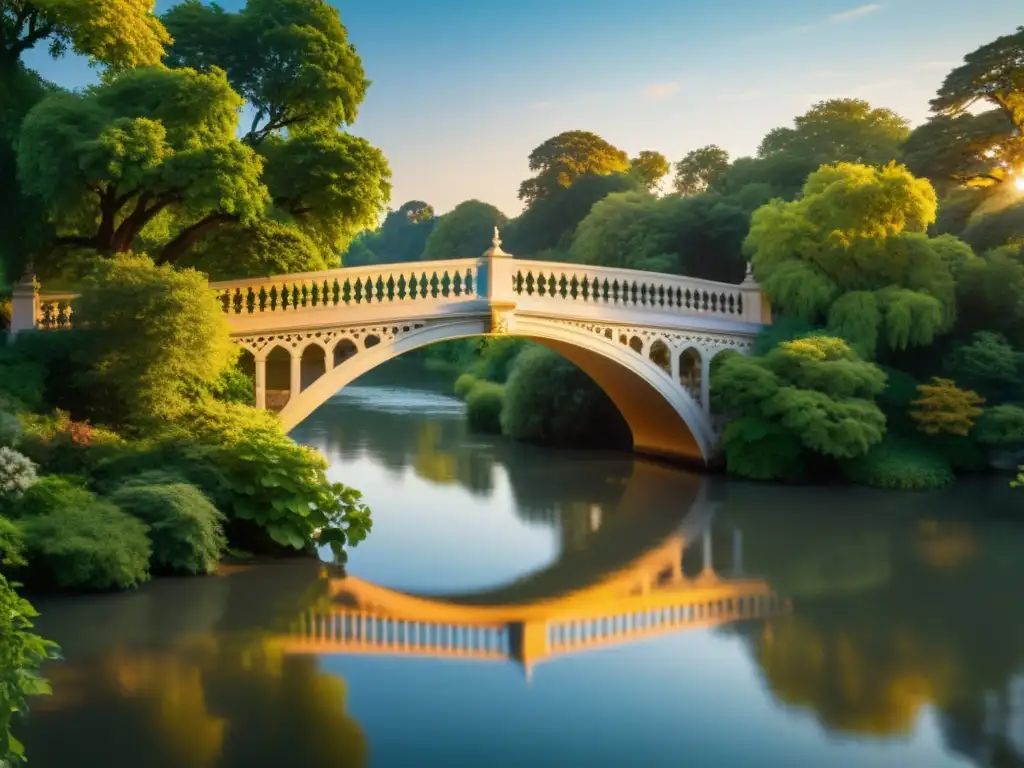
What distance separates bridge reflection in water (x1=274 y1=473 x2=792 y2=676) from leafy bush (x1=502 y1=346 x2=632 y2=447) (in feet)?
29.2

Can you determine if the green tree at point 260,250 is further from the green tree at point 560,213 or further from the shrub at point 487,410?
the green tree at point 560,213

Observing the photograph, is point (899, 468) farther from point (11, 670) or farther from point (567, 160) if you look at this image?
point (567, 160)

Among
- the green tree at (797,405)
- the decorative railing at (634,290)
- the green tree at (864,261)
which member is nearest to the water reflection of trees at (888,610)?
the green tree at (797,405)

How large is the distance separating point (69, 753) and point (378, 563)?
5113 millimetres

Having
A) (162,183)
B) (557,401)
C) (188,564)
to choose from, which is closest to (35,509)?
(188,564)

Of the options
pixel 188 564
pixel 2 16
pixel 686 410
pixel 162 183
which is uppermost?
pixel 2 16

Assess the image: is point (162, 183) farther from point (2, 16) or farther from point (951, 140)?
point (951, 140)

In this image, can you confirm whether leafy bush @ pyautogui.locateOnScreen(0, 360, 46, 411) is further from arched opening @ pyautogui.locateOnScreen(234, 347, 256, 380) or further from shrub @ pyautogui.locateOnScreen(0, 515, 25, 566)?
arched opening @ pyautogui.locateOnScreen(234, 347, 256, 380)

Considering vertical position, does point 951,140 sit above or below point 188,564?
above

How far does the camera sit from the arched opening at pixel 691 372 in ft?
54.6

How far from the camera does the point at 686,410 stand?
16219mm

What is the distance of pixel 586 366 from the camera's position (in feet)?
56.0

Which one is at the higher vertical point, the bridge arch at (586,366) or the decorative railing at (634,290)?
the decorative railing at (634,290)

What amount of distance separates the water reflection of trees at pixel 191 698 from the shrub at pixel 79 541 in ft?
0.83
